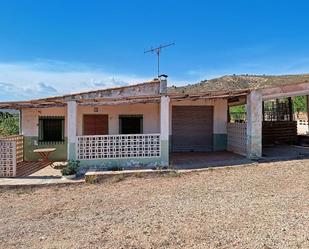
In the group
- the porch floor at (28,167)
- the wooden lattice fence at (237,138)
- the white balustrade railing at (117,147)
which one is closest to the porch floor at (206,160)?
the wooden lattice fence at (237,138)

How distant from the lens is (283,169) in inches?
453

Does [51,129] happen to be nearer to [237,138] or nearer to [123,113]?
[123,113]

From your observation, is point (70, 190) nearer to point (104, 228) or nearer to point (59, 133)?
point (104, 228)

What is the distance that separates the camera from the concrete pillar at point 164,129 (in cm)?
1195

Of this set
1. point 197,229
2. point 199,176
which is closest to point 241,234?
point 197,229

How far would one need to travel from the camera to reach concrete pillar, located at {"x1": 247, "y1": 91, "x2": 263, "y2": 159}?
13.2 m

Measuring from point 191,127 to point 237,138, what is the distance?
248 cm

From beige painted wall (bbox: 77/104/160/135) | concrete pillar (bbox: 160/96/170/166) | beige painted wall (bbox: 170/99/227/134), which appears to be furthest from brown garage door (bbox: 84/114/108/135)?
concrete pillar (bbox: 160/96/170/166)

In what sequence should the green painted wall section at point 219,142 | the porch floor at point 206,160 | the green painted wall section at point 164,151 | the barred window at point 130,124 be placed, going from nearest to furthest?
the green painted wall section at point 164,151
the porch floor at point 206,160
the barred window at point 130,124
the green painted wall section at point 219,142

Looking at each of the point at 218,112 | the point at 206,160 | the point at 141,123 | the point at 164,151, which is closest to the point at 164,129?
the point at 164,151

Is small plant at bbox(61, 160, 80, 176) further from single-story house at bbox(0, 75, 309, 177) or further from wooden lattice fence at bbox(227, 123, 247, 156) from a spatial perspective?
wooden lattice fence at bbox(227, 123, 247, 156)

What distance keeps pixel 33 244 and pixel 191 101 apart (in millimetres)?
12077

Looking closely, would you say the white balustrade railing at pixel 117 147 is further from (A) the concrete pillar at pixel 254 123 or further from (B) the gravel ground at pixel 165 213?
(A) the concrete pillar at pixel 254 123

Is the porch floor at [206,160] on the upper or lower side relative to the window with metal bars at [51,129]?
lower
